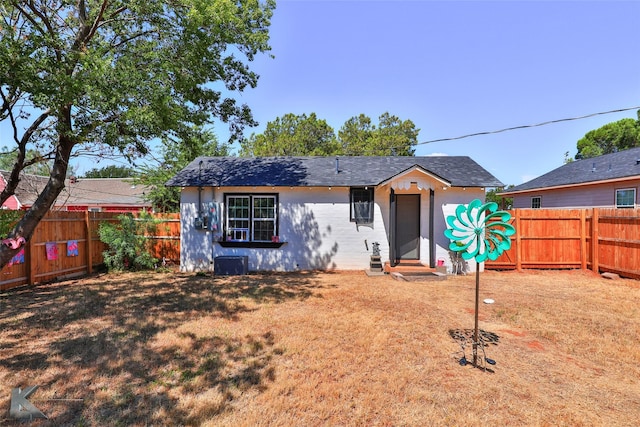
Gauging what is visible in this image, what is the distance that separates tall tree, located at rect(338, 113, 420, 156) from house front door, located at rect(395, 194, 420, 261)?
19423mm

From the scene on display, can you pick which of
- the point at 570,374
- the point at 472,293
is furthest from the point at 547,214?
the point at 570,374

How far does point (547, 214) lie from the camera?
31.6ft

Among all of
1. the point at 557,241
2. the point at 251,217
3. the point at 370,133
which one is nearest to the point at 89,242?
the point at 251,217

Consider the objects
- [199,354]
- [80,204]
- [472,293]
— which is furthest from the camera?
[80,204]

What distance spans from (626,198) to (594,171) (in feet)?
9.22

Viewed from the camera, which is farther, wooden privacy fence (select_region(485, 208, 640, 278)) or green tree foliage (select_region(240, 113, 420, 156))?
green tree foliage (select_region(240, 113, 420, 156))

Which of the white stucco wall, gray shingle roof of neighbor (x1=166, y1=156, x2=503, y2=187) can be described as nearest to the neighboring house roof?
gray shingle roof of neighbor (x1=166, y1=156, x2=503, y2=187)

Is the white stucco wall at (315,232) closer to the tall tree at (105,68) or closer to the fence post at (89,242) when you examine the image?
the fence post at (89,242)

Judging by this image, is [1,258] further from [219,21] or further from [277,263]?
[277,263]

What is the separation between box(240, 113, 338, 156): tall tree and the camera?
92.8ft

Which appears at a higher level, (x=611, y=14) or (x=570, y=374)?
(x=611, y=14)

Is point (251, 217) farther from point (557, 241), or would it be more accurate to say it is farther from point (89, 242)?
point (557, 241)

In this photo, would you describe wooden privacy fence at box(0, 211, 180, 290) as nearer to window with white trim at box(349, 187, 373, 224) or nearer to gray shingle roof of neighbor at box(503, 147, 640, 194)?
window with white trim at box(349, 187, 373, 224)

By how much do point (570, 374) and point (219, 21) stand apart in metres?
7.93
